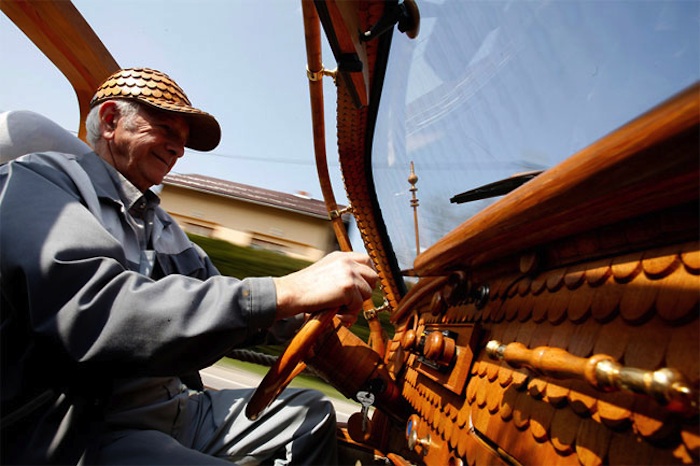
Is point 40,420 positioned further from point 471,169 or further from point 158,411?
point 471,169

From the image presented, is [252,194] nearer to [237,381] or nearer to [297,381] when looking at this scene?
[297,381]

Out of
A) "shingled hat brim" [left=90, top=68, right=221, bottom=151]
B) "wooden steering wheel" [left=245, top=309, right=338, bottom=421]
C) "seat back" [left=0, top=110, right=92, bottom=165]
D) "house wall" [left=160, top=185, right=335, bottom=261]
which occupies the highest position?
"house wall" [left=160, top=185, right=335, bottom=261]

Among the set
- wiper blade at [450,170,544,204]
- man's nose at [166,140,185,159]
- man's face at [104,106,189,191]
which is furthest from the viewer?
man's nose at [166,140,185,159]

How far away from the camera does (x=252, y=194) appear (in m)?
8.94

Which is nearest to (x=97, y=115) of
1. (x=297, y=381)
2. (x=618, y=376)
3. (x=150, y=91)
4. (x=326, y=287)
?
(x=150, y=91)

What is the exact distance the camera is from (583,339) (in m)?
0.56

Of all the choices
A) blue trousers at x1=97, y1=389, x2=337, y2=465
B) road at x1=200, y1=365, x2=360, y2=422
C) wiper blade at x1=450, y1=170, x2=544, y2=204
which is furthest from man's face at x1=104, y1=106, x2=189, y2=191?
road at x1=200, y1=365, x2=360, y2=422

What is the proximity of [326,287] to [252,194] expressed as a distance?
8388 mm

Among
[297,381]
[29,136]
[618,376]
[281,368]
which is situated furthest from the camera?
[297,381]

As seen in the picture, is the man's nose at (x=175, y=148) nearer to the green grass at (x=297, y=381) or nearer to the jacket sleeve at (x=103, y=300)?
the jacket sleeve at (x=103, y=300)

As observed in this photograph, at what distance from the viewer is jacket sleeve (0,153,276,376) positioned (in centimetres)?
77

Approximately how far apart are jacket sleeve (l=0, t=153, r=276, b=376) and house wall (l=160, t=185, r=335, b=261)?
21.9 ft

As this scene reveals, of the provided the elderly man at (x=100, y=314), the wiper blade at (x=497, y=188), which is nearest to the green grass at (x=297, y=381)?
the elderly man at (x=100, y=314)

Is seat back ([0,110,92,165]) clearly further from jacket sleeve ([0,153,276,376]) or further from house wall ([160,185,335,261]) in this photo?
house wall ([160,185,335,261])
